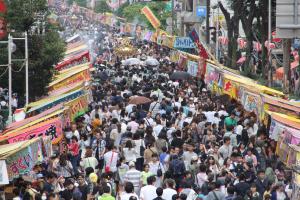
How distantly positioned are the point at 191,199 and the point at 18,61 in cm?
1637

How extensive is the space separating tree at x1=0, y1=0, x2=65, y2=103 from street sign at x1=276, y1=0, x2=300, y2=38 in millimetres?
12355

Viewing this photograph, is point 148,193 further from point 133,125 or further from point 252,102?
point 252,102

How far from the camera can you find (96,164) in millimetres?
20141

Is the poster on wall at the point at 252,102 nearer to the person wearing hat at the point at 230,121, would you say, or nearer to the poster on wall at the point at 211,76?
the person wearing hat at the point at 230,121

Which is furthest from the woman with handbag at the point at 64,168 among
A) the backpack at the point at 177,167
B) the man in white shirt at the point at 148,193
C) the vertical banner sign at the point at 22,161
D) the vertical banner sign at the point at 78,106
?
the vertical banner sign at the point at 78,106

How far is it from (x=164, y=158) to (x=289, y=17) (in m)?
3.92

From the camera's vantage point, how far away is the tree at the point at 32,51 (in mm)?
32156

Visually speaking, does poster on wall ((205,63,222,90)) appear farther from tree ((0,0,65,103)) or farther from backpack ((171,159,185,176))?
backpack ((171,159,185,176))

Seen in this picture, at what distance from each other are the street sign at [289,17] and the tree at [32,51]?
40.5ft

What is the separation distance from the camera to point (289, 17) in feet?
69.7

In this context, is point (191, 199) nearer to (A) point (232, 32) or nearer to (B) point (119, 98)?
(B) point (119, 98)

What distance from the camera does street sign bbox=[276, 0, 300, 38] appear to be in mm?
21047

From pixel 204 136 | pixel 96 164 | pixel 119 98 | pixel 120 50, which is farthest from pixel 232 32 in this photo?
pixel 96 164

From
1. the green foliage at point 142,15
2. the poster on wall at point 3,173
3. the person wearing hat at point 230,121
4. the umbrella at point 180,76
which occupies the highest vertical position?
the poster on wall at point 3,173
